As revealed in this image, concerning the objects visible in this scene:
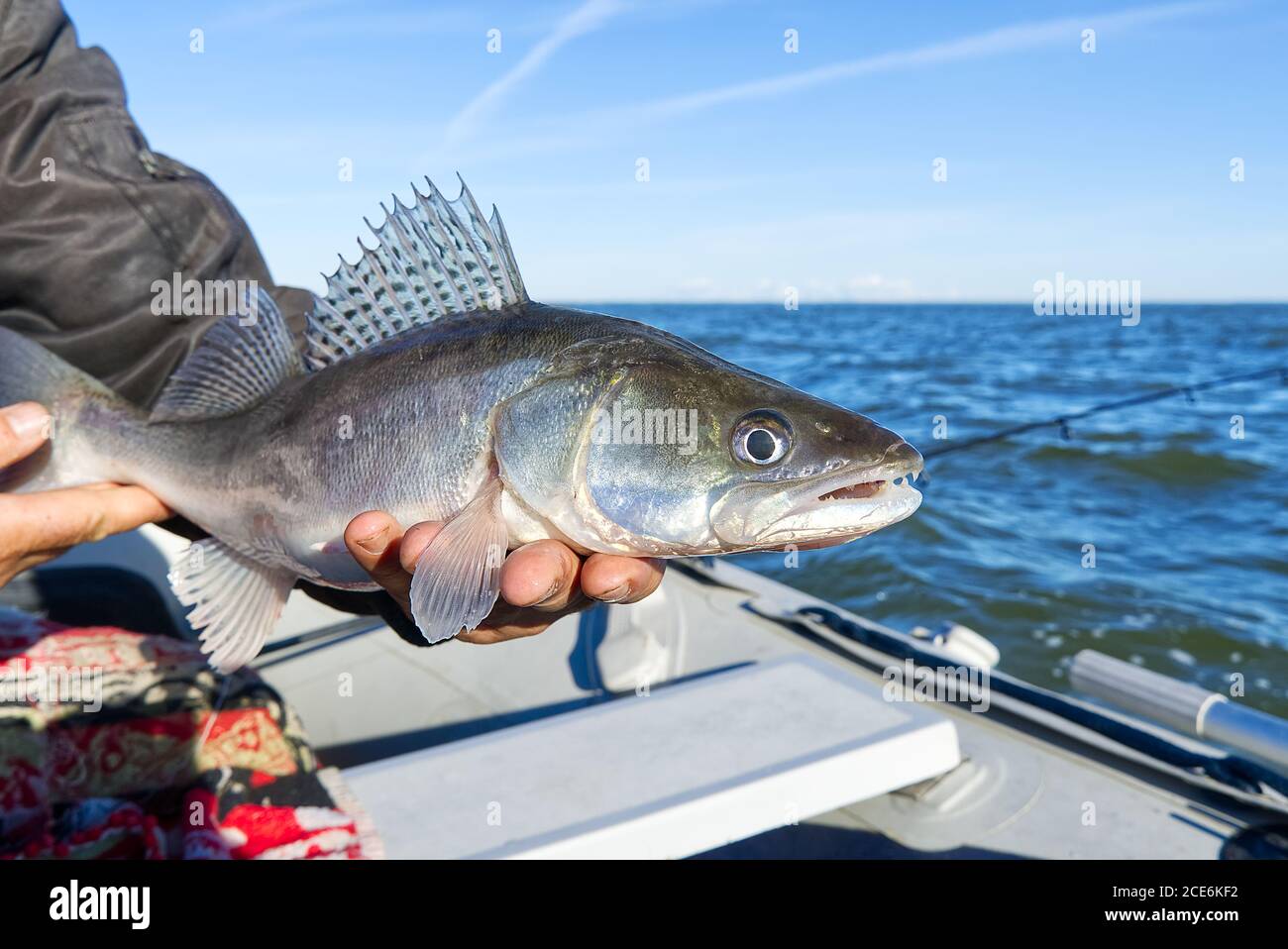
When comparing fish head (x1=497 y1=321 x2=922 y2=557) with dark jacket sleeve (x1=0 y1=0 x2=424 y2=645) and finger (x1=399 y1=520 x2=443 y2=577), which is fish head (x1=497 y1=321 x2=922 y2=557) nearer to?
finger (x1=399 y1=520 x2=443 y2=577)

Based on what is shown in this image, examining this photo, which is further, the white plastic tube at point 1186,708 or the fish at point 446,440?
the white plastic tube at point 1186,708

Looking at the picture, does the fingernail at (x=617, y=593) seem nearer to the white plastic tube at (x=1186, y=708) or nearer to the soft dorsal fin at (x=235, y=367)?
the soft dorsal fin at (x=235, y=367)

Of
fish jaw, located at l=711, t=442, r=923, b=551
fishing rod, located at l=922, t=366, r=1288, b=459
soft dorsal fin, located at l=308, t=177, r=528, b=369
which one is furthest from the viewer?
fishing rod, located at l=922, t=366, r=1288, b=459

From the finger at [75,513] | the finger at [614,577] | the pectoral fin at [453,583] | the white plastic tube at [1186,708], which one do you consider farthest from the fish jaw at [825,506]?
the white plastic tube at [1186,708]

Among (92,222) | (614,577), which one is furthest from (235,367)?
(614,577)

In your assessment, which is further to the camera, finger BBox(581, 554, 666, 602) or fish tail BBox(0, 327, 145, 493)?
fish tail BBox(0, 327, 145, 493)

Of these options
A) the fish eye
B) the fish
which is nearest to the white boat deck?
the fish
